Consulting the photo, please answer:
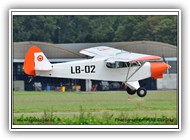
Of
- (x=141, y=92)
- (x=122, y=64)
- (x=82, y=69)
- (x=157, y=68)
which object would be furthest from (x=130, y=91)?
(x=82, y=69)

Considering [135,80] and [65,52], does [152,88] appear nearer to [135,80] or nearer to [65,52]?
[65,52]

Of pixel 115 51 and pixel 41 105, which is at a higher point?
pixel 115 51

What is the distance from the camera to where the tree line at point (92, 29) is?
57.9ft

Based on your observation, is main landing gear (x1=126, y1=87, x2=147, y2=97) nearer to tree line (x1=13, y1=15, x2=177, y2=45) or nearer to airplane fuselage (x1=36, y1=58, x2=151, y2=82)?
airplane fuselage (x1=36, y1=58, x2=151, y2=82)

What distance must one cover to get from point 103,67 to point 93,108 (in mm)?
1815

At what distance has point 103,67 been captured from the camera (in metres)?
16.8

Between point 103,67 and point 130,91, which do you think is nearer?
point 103,67

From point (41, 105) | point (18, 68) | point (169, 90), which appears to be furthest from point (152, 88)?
point (41, 105)

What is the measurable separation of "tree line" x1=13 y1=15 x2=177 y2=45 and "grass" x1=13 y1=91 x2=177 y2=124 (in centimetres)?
158

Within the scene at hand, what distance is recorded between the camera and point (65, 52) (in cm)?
2159

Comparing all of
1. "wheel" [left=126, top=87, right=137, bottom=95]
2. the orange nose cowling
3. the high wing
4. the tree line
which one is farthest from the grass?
the tree line

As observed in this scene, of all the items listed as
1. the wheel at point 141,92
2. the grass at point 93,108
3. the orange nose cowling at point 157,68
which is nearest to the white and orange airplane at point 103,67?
the wheel at point 141,92

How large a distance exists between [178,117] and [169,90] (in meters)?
7.95

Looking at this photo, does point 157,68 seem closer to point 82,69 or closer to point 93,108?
point 82,69
